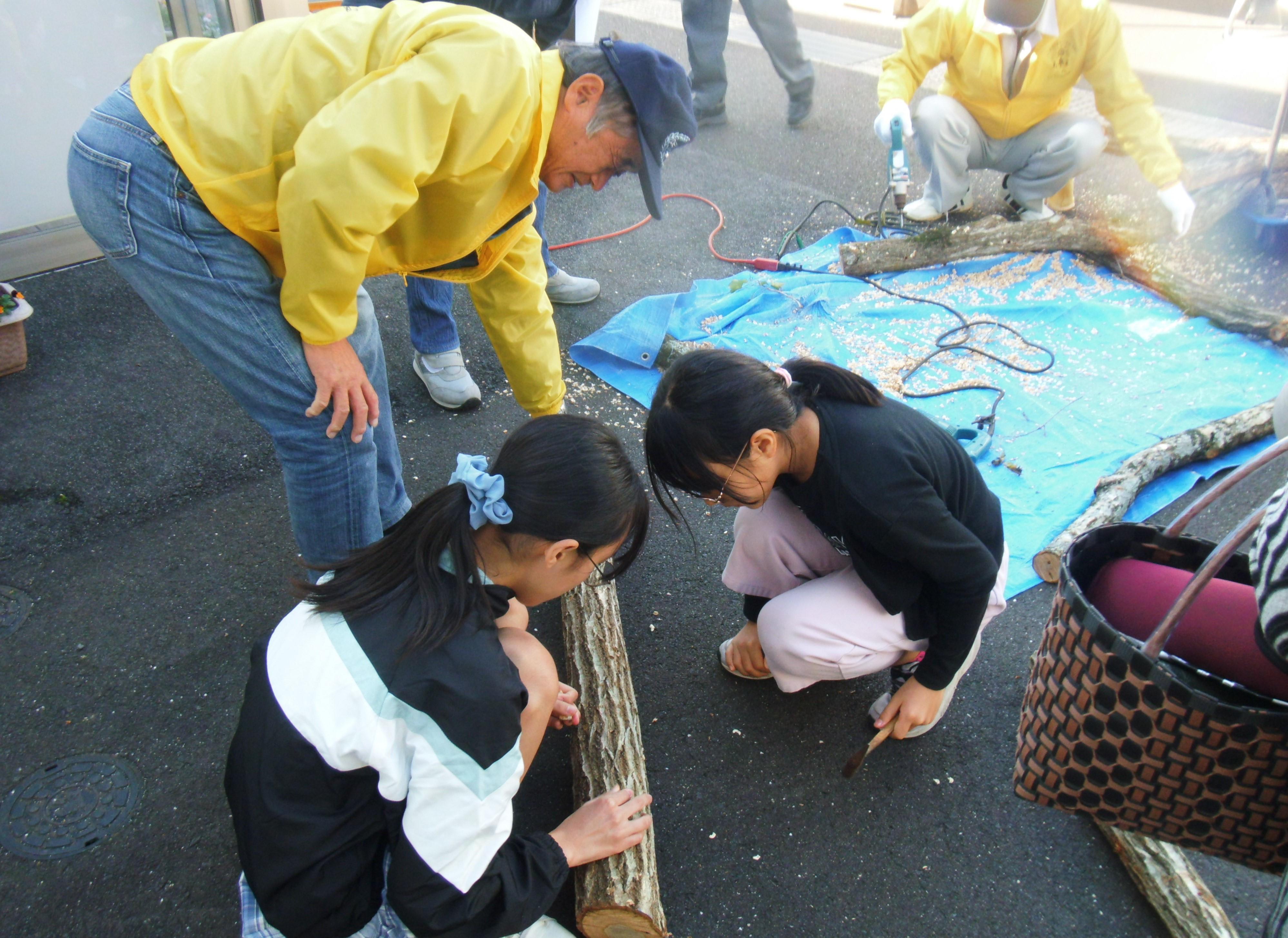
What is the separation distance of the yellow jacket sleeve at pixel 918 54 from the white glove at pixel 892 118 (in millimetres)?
46

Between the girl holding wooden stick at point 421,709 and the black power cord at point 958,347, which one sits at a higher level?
the girl holding wooden stick at point 421,709

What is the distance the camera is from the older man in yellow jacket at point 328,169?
145cm

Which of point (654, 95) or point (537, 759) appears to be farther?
point (537, 759)

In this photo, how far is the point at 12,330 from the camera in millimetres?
2977

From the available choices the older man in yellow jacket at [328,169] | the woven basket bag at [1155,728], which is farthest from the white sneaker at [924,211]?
the woven basket bag at [1155,728]

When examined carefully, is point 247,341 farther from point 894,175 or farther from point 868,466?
point 894,175

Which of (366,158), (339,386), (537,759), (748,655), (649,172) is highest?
(366,158)

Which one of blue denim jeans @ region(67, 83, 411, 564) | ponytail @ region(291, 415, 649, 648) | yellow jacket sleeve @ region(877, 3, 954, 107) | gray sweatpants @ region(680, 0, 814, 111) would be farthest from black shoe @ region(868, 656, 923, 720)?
gray sweatpants @ region(680, 0, 814, 111)

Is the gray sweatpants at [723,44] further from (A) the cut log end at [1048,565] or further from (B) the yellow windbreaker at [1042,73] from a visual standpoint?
(A) the cut log end at [1048,565]

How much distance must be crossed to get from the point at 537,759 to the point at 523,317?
109 cm

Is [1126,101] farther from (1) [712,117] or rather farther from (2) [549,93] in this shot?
(2) [549,93]

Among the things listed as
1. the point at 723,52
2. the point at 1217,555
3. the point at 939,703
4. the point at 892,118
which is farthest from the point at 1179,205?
the point at 1217,555

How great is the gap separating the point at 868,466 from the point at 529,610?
113 cm

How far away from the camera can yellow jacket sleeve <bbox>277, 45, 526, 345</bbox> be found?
4.62ft
